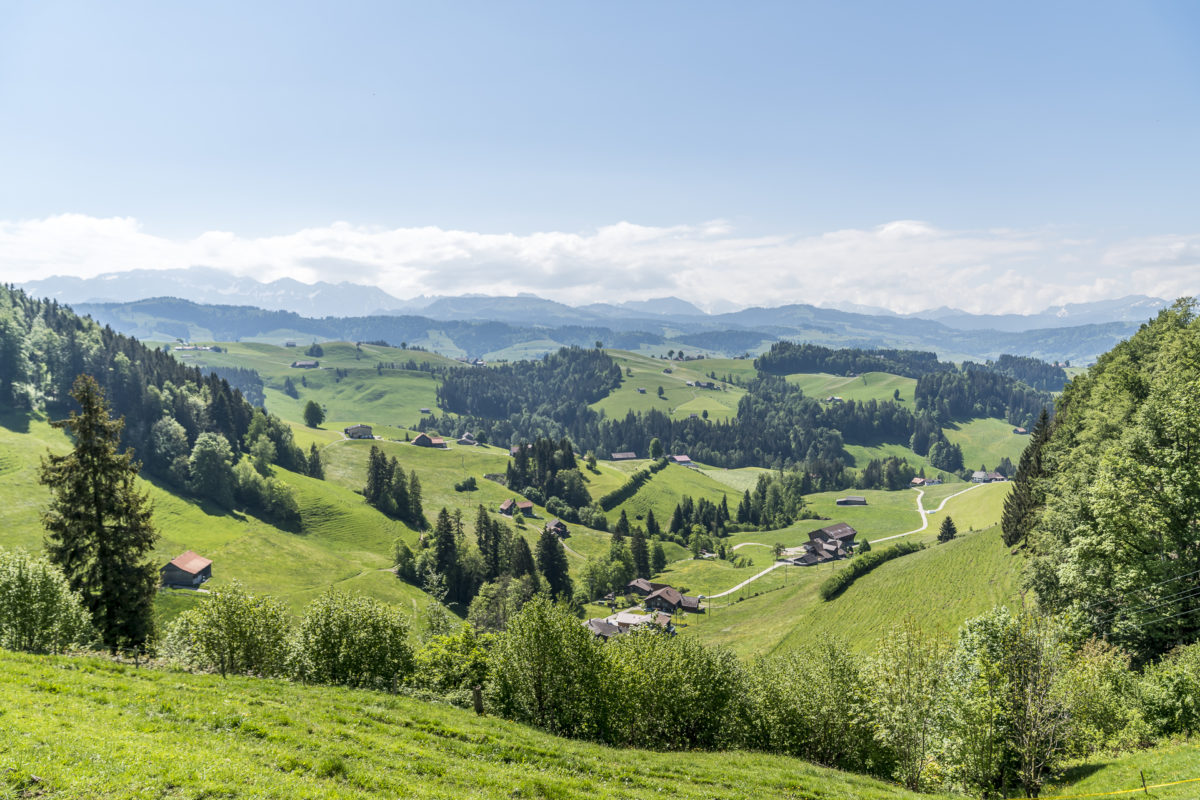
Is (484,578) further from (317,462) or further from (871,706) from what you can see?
(871,706)

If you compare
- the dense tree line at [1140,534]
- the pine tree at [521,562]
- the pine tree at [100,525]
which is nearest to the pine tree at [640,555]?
the pine tree at [521,562]

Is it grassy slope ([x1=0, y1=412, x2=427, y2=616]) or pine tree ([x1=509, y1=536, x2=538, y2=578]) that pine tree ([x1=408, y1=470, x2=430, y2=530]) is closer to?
grassy slope ([x1=0, y1=412, x2=427, y2=616])

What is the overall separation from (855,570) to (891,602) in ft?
64.6

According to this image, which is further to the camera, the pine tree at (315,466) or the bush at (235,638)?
the pine tree at (315,466)

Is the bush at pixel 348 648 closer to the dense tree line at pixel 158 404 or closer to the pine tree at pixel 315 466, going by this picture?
the dense tree line at pixel 158 404

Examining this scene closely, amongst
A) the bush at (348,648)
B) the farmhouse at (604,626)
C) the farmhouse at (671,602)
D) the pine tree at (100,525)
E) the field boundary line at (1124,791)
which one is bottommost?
the farmhouse at (671,602)

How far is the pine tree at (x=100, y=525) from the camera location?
39906 mm

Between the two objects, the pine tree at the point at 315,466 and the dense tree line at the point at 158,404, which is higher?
the dense tree line at the point at 158,404

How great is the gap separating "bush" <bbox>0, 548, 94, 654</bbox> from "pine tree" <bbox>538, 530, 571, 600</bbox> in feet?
375

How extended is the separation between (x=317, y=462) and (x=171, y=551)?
243 ft

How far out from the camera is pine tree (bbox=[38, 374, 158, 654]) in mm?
39906

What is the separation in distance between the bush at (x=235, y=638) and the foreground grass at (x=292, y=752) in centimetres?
871

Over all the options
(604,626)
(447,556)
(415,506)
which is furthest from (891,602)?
(415,506)

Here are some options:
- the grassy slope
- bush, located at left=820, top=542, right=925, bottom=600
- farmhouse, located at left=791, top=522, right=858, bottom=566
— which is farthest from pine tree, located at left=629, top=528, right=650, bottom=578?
bush, located at left=820, top=542, right=925, bottom=600
